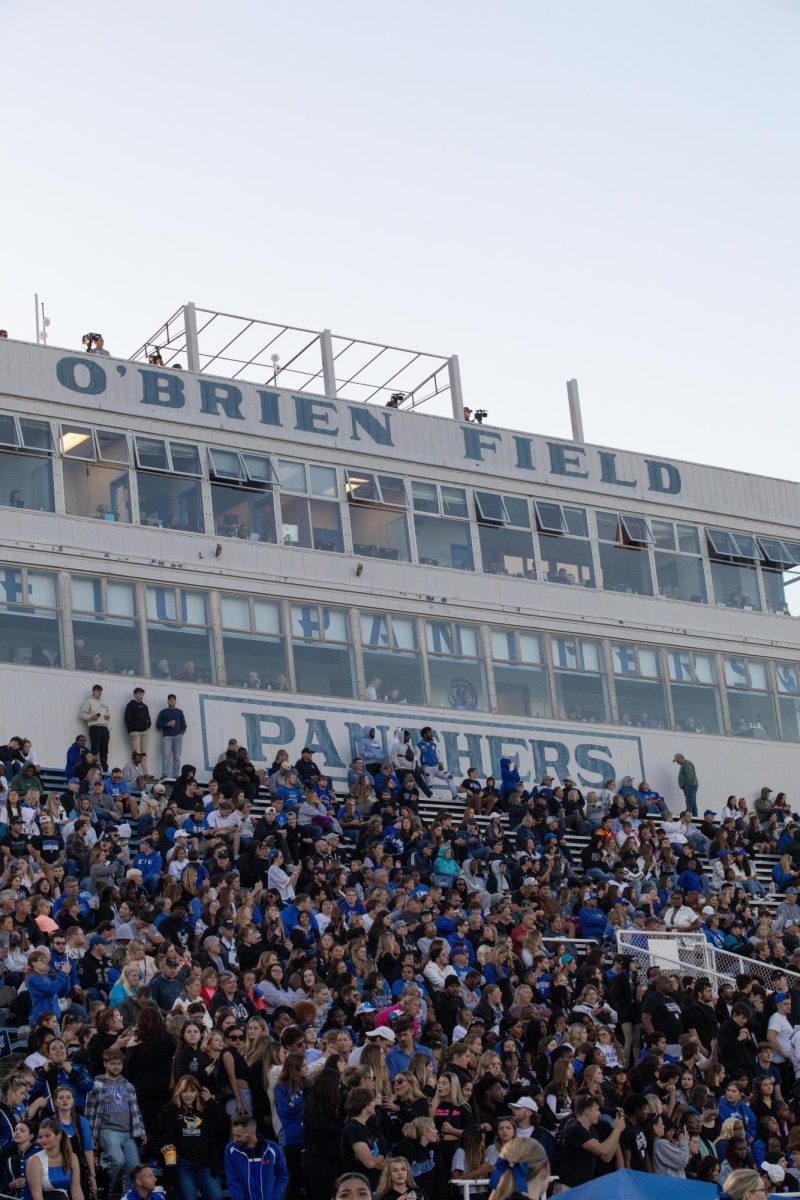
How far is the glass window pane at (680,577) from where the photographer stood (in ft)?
114

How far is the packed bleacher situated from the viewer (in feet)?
49.1

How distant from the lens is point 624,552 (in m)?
34.5

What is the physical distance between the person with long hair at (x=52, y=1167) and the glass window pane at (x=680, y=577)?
2177 cm

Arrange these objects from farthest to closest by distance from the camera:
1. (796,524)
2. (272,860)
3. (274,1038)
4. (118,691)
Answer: (796,524), (118,691), (272,860), (274,1038)

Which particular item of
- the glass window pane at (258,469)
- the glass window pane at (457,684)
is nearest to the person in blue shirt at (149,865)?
the glass window pane at (258,469)

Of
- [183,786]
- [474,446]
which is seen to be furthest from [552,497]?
[183,786]

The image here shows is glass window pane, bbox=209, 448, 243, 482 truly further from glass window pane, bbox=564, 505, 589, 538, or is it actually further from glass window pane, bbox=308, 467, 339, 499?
glass window pane, bbox=564, 505, 589, 538

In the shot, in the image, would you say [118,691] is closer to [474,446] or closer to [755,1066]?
[474,446]

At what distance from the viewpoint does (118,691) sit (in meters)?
28.3

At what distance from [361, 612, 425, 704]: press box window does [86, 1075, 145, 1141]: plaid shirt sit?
15761mm

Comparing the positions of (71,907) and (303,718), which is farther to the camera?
(303,718)

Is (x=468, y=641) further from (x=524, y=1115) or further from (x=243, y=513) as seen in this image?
(x=524, y=1115)

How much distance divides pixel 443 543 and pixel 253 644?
393cm

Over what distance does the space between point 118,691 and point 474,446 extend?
782 cm
